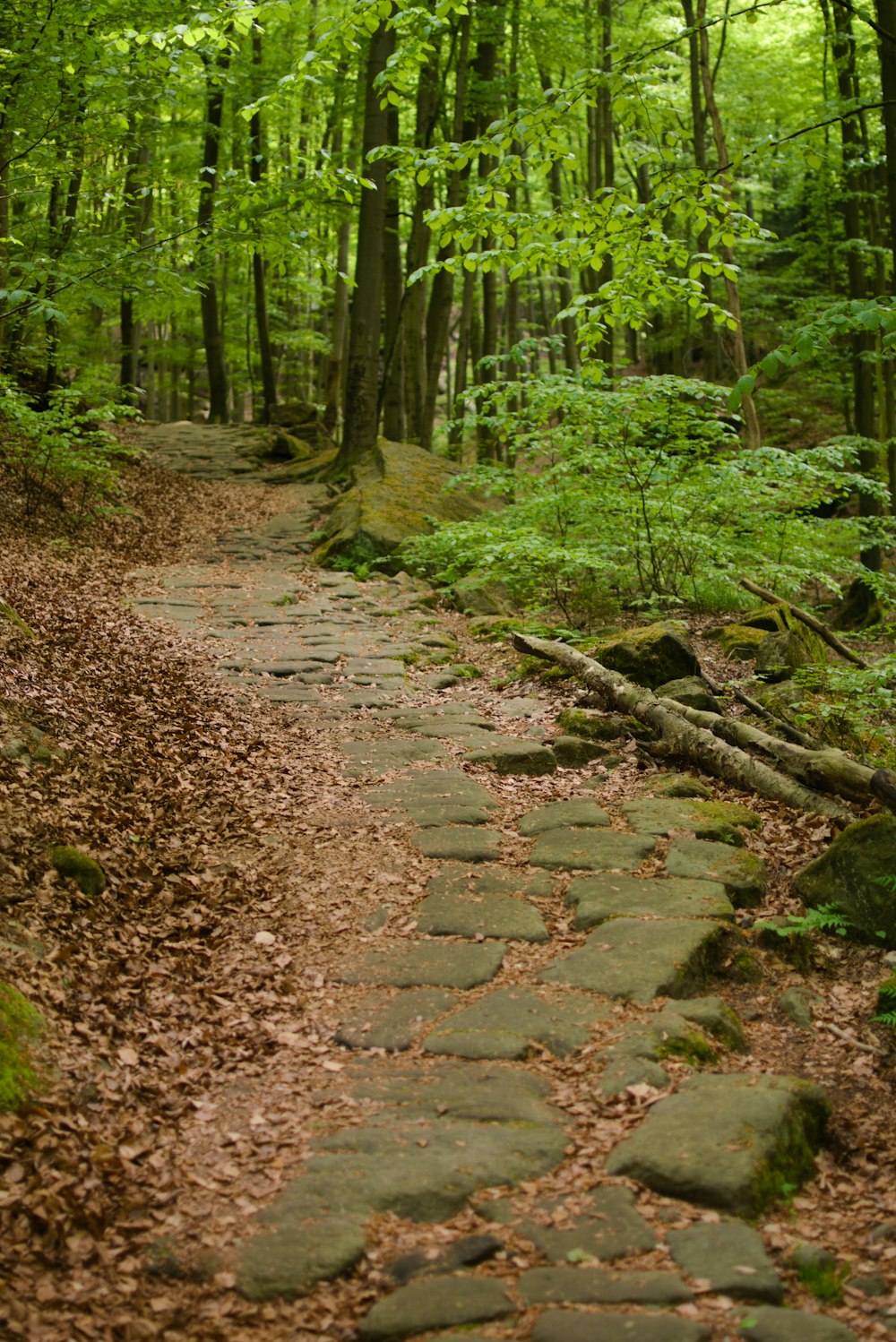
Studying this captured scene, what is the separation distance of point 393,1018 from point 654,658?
13.7 ft

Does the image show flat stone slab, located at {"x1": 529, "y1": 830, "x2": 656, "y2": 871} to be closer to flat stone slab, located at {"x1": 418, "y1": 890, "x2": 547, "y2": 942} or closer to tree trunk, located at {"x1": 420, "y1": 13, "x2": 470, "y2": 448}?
flat stone slab, located at {"x1": 418, "y1": 890, "x2": 547, "y2": 942}

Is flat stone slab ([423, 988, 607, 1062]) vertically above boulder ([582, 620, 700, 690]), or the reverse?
boulder ([582, 620, 700, 690])

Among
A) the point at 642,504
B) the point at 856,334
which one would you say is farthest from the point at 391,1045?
the point at 856,334

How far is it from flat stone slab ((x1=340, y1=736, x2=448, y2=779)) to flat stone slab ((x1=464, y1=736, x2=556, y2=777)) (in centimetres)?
27

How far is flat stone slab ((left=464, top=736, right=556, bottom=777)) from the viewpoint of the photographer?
20.3 ft

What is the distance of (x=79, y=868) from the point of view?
4133 mm

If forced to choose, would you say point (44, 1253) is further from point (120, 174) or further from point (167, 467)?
point (167, 467)

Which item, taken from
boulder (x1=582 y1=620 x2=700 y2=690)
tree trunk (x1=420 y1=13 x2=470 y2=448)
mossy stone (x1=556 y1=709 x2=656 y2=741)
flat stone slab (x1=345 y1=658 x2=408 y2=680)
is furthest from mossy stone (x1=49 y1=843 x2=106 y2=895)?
tree trunk (x1=420 y1=13 x2=470 y2=448)

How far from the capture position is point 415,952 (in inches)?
160

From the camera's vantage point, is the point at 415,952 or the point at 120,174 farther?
the point at 120,174

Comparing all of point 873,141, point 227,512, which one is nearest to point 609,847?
point 227,512

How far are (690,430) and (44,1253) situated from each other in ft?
29.2

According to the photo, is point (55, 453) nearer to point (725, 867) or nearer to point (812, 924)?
point (725, 867)

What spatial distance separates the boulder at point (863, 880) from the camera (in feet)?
13.3
